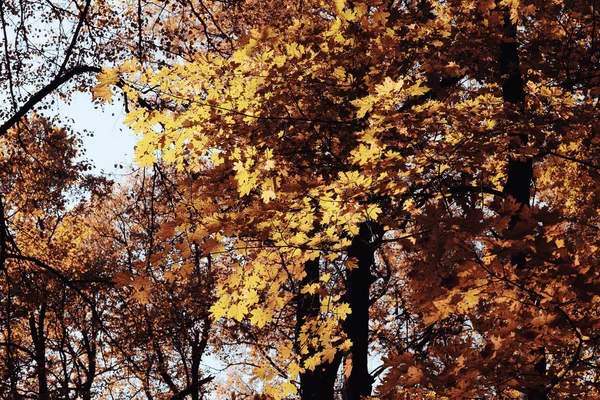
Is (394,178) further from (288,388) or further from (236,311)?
(288,388)

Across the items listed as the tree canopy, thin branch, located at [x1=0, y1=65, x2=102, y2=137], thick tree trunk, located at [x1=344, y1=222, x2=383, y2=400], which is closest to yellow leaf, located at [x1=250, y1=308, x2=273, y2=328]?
the tree canopy

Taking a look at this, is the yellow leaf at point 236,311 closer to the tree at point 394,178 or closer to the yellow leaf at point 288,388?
the tree at point 394,178

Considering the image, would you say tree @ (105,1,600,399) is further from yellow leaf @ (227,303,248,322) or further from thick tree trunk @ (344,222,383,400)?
thick tree trunk @ (344,222,383,400)

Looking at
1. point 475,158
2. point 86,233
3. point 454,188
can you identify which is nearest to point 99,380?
point 86,233

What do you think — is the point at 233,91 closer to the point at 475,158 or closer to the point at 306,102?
the point at 306,102

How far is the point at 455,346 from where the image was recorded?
3.66 meters

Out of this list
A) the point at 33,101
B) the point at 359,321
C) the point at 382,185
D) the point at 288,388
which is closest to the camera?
the point at 382,185

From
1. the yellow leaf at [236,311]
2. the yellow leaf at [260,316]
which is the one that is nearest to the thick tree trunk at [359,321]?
the yellow leaf at [260,316]

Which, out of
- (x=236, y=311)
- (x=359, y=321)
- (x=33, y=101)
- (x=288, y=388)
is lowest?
(x=288, y=388)

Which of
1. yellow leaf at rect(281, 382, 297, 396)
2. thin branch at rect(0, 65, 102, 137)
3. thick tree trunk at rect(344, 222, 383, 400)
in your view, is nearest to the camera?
yellow leaf at rect(281, 382, 297, 396)

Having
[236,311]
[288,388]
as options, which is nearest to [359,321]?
[288,388]

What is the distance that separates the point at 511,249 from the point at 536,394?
110 centimetres

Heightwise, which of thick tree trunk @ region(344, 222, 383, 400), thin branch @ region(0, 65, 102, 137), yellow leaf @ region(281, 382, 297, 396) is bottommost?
yellow leaf @ region(281, 382, 297, 396)

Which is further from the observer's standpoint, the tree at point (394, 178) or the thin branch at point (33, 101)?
the thin branch at point (33, 101)
